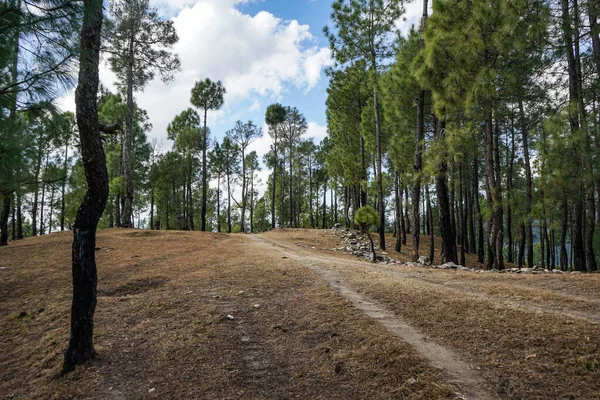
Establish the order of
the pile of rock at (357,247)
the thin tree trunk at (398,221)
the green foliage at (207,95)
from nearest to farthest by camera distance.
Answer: the pile of rock at (357,247), the thin tree trunk at (398,221), the green foliage at (207,95)

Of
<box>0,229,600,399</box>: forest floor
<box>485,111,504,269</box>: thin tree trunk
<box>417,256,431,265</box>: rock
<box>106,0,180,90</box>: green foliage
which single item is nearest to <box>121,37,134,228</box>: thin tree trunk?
<box>106,0,180,90</box>: green foliage

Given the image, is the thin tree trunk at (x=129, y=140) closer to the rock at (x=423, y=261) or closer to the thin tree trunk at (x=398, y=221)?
the thin tree trunk at (x=398, y=221)

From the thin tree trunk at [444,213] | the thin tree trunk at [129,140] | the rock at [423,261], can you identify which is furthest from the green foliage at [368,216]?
the thin tree trunk at [129,140]

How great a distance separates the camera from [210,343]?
4.47 meters

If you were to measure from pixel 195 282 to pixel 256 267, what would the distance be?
6.28ft

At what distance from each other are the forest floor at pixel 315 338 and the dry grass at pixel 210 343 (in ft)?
0.07

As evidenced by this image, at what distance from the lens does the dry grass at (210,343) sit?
3.40 meters

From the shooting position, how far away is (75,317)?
4.19 m

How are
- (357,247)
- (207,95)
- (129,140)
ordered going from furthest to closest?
(207,95), (129,140), (357,247)

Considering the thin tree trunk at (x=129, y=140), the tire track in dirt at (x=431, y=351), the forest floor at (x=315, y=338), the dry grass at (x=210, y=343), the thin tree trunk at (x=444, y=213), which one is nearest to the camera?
the tire track in dirt at (x=431, y=351)

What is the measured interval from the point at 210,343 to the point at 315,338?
1.48 metres

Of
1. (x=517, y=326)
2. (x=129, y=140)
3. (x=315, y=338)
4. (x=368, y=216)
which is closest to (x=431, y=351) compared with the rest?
(x=517, y=326)

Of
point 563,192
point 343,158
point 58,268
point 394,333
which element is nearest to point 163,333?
point 394,333

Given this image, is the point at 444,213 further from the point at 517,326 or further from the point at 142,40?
the point at 142,40
